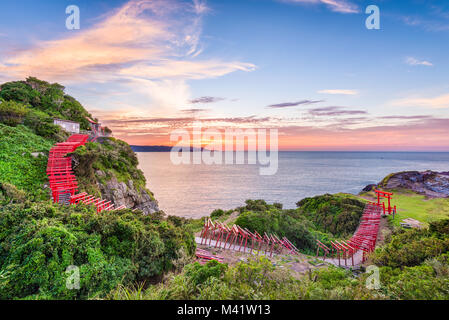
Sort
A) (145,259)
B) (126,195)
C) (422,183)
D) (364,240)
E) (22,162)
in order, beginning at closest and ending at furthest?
(145,259) → (364,240) → (22,162) → (126,195) → (422,183)

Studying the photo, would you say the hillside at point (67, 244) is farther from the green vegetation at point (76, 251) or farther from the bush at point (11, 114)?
the bush at point (11, 114)

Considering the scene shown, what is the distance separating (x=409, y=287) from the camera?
187 inches

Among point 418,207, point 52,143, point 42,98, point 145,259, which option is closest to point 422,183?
point 418,207

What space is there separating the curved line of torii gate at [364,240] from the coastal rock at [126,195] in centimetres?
A: 1850

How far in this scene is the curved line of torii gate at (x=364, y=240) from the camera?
12.7 m

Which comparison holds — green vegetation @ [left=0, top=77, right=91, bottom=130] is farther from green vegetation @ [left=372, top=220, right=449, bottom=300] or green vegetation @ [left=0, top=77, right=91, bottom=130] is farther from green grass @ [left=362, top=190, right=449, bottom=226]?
green grass @ [left=362, top=190, right=449, bottom=226]

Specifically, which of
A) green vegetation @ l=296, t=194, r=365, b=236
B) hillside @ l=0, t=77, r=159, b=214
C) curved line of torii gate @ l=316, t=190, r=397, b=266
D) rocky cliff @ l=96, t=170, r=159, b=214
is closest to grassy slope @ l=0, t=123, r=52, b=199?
hillside @ l=0, t=77, r=159, b=214

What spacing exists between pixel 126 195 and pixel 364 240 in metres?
21.9

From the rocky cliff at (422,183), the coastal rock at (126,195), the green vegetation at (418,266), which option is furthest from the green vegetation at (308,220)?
the rocky cliff at (422,183)

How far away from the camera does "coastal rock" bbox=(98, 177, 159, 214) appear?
20859 mm

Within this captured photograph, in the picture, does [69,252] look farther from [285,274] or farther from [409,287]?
[409,287]

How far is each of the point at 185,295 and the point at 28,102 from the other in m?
39.3

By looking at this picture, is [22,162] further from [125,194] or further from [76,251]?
[76,251]

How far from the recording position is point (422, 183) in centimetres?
2730
